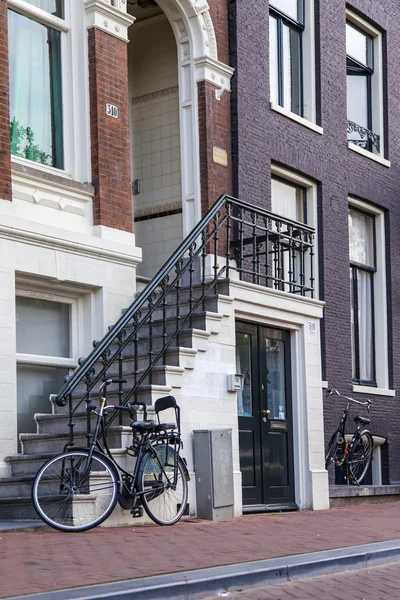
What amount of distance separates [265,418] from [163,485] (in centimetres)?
290

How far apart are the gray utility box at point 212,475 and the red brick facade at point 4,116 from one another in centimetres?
336

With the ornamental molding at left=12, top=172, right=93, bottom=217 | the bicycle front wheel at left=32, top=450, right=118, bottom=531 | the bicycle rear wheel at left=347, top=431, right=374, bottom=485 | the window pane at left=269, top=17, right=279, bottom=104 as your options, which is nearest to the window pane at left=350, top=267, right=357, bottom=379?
the bicycle rear wheel at left=347, top=431, right=374, bottom=485

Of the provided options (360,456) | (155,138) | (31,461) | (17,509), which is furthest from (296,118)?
Answer: (17,509)

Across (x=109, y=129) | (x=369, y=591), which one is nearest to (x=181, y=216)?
(x=109, y=129)

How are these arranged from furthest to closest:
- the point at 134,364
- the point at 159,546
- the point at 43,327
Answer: the point at 43,327 < the point at 134,364 < the point at 159,546

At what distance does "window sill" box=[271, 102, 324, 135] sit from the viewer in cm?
1650

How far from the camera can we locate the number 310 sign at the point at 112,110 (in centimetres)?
1332

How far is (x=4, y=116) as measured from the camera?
39.2ft

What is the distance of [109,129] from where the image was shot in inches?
523

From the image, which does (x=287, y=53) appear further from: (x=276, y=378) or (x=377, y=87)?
(x=276, y=378)

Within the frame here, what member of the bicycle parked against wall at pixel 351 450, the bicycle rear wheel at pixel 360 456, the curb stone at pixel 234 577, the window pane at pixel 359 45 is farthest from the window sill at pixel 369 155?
the curb stone at pixel 234 577

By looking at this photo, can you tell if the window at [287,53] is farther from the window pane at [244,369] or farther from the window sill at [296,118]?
the window pane at [244,369]

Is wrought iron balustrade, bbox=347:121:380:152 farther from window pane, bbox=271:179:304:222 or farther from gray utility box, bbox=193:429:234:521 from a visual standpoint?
gray utility box, bbox=193:429:234:521

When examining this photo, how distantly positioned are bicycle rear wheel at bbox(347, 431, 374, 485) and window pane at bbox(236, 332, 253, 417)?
3.64 metres
